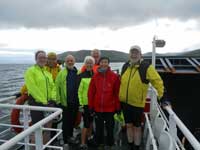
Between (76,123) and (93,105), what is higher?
(93,105)

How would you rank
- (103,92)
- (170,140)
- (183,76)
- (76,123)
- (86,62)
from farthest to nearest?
(183,76) < (76,123) < (86,62) < (103,92) < (170,140)

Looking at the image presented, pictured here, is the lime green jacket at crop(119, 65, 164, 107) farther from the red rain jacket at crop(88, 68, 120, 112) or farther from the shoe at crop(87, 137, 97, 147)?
the shoe at crop(87, 137, 97, 147)

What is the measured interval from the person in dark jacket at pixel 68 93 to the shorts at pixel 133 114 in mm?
1070

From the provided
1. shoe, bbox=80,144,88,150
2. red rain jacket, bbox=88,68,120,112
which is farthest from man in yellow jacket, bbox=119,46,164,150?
shoe, bbox=80,144,88,150

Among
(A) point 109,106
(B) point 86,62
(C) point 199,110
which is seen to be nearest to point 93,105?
(A) point 109,106

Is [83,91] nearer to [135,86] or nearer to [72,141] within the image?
[72,141]

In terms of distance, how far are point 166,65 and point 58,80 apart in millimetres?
3913

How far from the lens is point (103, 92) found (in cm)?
438

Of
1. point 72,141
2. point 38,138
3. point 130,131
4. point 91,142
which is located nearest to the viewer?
point 38,138

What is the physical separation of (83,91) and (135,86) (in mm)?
1052

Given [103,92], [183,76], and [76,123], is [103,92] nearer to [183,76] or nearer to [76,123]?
[76,123]

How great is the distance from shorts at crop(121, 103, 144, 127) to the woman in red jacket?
27 centimetres

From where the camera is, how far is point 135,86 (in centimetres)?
404

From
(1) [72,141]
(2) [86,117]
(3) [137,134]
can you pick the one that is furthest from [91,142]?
(3) [137,134]
